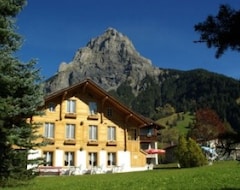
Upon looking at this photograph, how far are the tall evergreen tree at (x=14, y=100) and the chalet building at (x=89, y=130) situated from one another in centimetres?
2344

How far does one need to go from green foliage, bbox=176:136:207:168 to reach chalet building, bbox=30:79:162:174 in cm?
678

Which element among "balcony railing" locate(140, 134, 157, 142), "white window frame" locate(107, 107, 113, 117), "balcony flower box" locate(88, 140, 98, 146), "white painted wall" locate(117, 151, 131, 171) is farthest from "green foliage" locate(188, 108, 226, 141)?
"balcony flower box" locate(88, 140, 98, 146)

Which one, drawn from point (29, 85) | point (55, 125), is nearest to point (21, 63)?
point (29, 85)

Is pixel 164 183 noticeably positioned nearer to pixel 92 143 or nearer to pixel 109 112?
pixel 92 143

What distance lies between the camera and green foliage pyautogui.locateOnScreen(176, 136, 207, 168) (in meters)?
42.2

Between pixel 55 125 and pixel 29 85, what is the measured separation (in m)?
25.5

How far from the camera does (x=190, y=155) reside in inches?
1674

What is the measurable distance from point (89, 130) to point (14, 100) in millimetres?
27388

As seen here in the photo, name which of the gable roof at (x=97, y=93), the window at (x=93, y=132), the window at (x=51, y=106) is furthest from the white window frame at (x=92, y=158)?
the window at (x=51, y=106)

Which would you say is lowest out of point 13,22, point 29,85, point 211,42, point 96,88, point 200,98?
point 211,42

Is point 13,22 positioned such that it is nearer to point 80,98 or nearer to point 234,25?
point 234,25

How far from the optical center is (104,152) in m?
46.9

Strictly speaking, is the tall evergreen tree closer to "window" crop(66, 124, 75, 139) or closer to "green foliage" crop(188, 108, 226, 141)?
"window" crop(66, 124, 75, 139)

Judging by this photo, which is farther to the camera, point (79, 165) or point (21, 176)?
point (79, 165)
